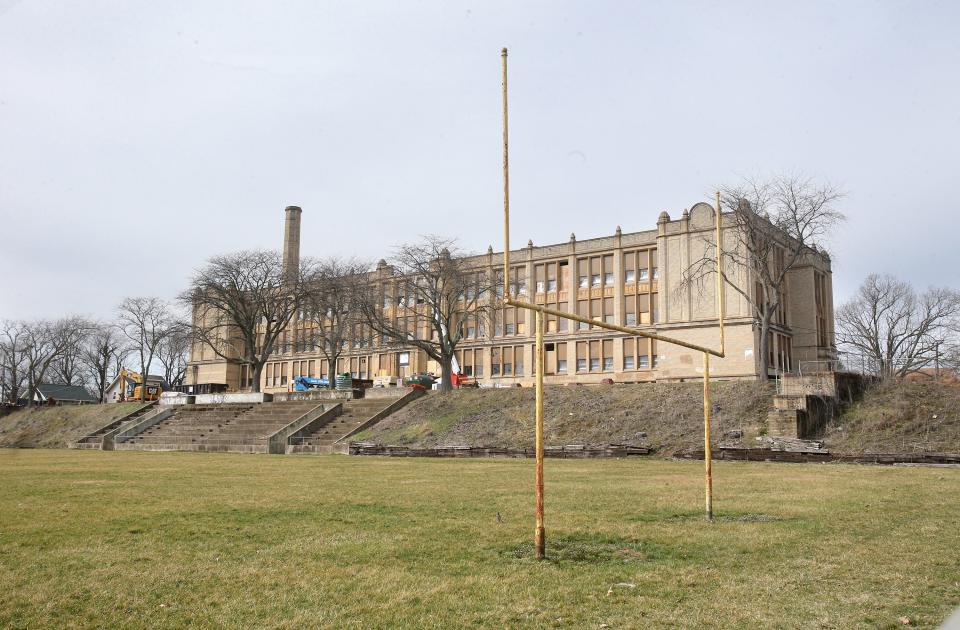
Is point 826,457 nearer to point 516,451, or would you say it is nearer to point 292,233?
point 516,451

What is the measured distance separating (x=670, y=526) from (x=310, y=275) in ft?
186

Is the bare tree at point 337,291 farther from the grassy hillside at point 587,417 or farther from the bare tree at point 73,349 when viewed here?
the bare tree at point 73,349

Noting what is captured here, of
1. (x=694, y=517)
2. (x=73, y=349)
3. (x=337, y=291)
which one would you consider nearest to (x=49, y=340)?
(x=73, y=349)

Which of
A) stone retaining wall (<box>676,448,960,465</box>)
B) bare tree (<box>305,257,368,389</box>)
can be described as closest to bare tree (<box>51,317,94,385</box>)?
bare tree (<box>305,257,368,389</box>)

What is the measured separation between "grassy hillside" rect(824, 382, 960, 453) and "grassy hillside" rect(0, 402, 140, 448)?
4886 centimetres

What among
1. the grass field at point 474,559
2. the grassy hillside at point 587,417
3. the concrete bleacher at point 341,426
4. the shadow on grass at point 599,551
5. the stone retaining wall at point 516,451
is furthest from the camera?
the concrete bleacher at point 341,426

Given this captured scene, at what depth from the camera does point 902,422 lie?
2980 centimetres

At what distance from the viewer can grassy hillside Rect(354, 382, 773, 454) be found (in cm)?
3334

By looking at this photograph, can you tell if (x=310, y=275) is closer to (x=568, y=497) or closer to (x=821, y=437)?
(x=821, y=437)

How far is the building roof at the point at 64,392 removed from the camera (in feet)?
380

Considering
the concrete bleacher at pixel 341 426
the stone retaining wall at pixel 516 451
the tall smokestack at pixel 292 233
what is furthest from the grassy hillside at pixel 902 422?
the tall smokestack at pixel 292 233

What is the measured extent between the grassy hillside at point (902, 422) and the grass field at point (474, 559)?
14.0 m

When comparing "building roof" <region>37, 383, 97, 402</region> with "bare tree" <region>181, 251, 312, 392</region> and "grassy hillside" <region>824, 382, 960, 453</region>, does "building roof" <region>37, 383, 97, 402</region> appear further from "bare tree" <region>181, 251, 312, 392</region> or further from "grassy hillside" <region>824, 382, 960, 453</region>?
"grassy hillside" <region>824, 382, 960, 453</region>

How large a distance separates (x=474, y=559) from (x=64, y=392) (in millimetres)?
127158
